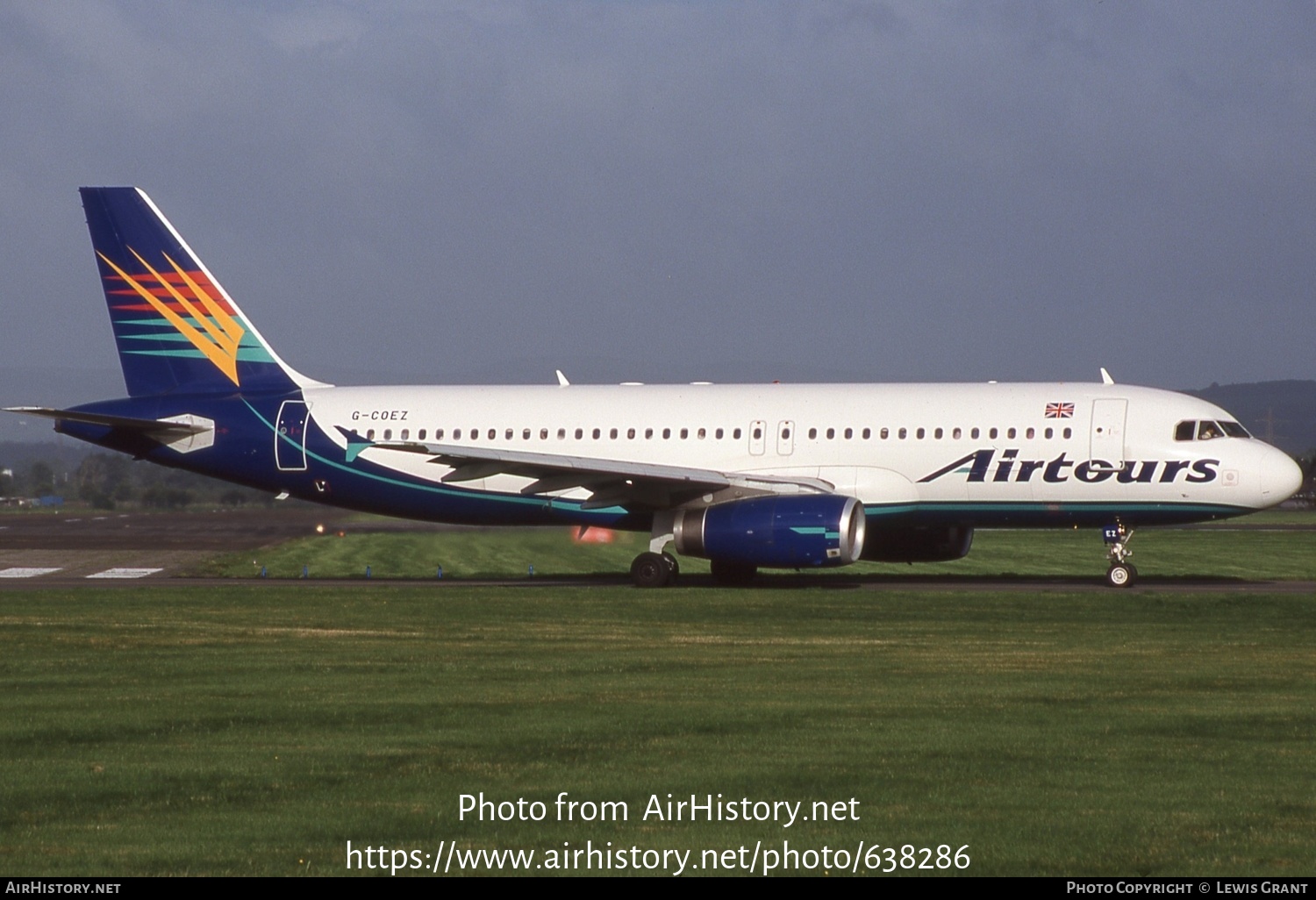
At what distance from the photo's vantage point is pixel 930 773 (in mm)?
11266

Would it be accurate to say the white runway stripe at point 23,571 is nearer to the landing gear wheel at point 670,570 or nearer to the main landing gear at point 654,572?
the main landing gear at point 654,572

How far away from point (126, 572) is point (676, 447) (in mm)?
13444

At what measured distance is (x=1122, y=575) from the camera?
98.5 ft

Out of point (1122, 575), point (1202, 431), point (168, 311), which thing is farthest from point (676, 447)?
point (168, 311)

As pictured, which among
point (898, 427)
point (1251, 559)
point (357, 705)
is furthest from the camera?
point (1251, 559)

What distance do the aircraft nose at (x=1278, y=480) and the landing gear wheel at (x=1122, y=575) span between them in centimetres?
271

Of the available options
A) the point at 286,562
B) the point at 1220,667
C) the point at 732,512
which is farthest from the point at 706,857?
the point at 286,562

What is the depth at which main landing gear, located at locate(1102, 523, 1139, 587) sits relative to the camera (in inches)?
1181

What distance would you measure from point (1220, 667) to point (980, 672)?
9.06ft

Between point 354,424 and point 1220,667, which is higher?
point 354,424

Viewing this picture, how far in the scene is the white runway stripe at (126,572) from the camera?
3547cm

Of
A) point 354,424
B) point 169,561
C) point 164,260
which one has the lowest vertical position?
point 169,561
